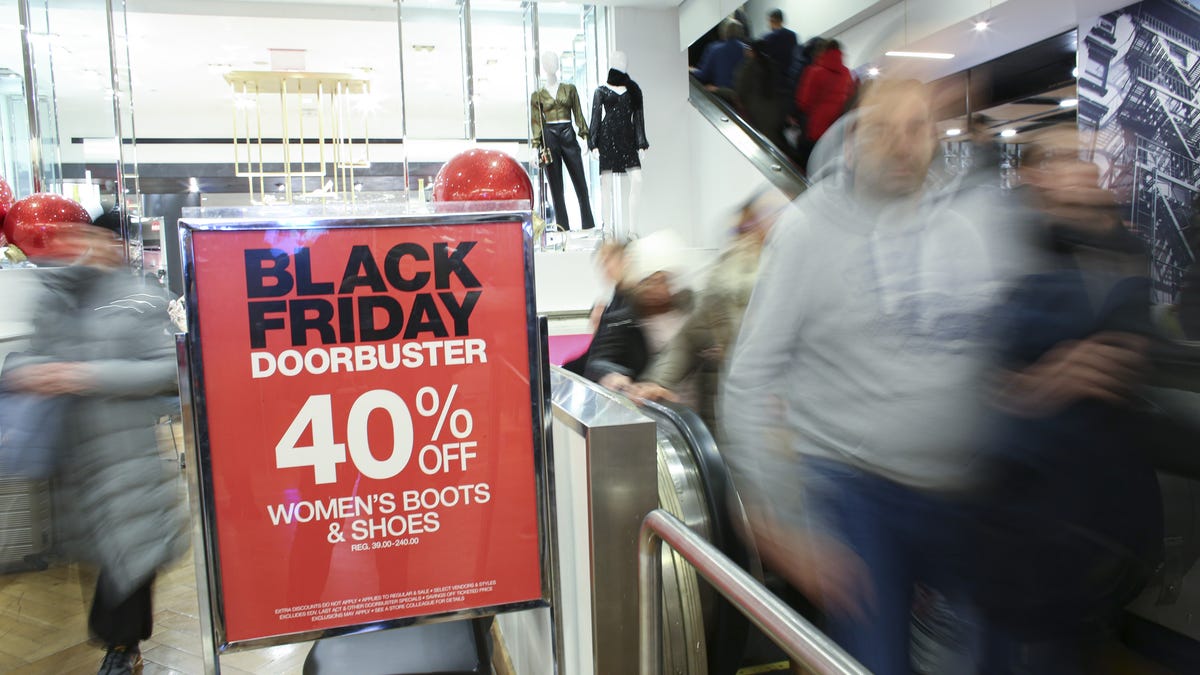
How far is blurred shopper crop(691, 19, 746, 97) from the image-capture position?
30.5ft

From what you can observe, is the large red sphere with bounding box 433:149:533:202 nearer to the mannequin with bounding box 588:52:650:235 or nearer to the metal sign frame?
the metal sign frame

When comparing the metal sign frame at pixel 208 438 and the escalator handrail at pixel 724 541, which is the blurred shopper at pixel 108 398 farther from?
the escalator handrail at pixel 724 541

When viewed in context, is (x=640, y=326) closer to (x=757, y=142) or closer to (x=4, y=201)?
(x=4, y=201)

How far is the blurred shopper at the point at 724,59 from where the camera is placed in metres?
9.28

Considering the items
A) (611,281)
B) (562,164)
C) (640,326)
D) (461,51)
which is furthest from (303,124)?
(640,326)

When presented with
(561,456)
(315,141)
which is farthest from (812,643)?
(315,141)

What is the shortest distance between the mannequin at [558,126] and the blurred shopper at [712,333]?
5774 mm

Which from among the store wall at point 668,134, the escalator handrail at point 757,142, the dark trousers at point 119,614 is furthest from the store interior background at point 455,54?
the dark trousers at point 119,614

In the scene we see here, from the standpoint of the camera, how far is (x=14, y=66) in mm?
10797

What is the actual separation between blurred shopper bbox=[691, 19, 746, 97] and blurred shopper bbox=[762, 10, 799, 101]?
704mm

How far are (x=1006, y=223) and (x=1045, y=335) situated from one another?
205 millimetres

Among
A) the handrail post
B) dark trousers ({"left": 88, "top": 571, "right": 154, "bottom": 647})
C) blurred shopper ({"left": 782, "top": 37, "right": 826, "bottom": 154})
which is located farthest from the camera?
blurred shopper ({"left": 782, "top": 37, "right": 826, "bottom": 154})

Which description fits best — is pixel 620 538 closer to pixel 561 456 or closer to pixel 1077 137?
pixel 561 456

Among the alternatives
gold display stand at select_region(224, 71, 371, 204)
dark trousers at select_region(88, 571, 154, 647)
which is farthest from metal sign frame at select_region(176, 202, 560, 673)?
gold display stand at select_region(224, 71, 371, 204)
